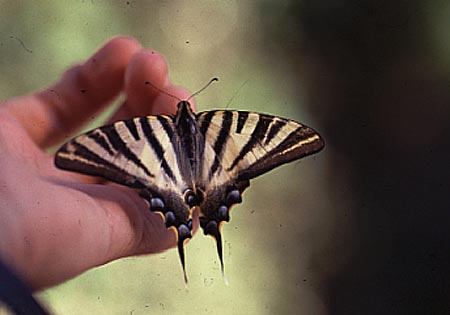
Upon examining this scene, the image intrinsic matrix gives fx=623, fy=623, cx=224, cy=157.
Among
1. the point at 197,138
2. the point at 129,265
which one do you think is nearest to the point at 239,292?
the point at 129,265

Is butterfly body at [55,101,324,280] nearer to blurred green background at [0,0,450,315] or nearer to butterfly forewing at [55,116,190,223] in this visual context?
butterfly forewing at [55,116,190,223]

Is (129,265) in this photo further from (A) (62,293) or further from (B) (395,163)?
(B) (395,163)

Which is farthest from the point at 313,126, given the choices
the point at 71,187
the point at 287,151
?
the point at 71,187

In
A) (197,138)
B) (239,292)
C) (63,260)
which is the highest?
(197,138)

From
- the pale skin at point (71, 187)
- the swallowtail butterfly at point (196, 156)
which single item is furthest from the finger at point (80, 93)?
the swallowtail butterfly at point (196, 156)

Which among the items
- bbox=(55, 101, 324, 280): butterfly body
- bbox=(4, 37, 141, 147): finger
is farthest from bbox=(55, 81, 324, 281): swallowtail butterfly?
bbox=(4, 37, 141, 147): finger

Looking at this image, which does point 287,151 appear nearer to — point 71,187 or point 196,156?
point 196,156
